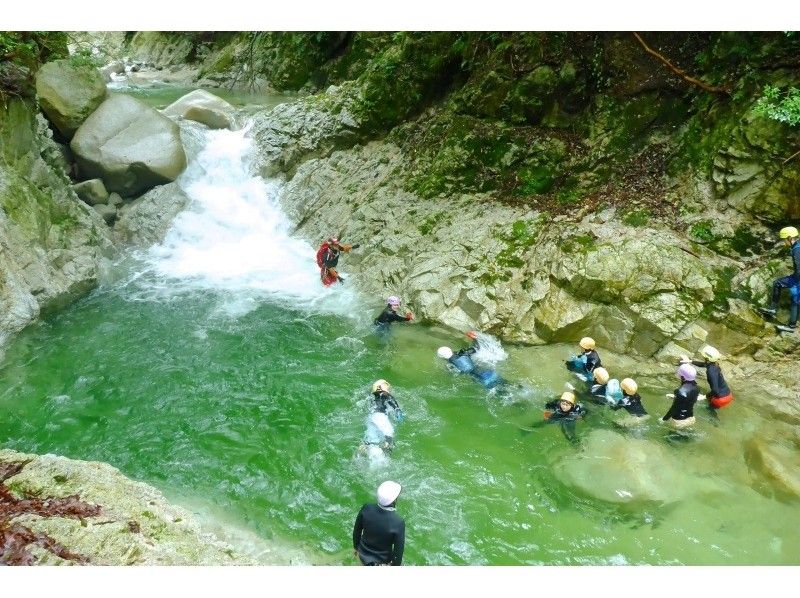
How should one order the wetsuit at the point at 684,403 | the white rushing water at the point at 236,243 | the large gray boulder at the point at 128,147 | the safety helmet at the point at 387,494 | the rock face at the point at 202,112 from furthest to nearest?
the rock face at the point at 202,112
the large gray boulder at the point at 128,147
the white rushing water at the point at 236,243
the wetsuit at the point at 684,403
the safety helmet at the point at 387,494

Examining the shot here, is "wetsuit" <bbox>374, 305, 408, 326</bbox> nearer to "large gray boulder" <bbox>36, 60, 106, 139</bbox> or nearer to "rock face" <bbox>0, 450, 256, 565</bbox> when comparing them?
"rock face" <bbox>0, 450, 256, 565</bbox>

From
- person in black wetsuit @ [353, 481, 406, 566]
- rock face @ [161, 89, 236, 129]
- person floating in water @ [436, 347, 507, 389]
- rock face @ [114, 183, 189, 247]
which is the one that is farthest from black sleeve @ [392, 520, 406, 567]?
rock face @ [161, 89, 236, 129]

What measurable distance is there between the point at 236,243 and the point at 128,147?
163 inches

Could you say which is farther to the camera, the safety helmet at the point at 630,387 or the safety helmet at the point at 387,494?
the safety helmet at the point at 630,387

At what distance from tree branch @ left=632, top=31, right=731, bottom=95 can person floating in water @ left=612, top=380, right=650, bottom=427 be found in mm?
6516

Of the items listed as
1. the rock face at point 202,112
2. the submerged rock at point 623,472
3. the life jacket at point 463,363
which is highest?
the rock face at point 202,112

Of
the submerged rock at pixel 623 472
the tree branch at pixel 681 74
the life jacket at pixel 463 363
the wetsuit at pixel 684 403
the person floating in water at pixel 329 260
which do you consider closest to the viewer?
the submerged rock at pixel 623 472

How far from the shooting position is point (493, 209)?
40.9ft

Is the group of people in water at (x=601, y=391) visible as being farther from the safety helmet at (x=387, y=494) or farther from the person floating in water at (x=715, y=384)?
the safety helmet at (x=387, y=494)

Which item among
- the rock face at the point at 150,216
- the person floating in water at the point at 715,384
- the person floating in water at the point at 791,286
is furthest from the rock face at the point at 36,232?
the person floating in water at the point at 791,286

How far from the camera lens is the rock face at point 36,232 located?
10.5m

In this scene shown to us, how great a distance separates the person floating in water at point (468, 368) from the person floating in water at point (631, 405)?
2005mm

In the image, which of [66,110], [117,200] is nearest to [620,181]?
[117,200]

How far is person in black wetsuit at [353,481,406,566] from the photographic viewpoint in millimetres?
5055
